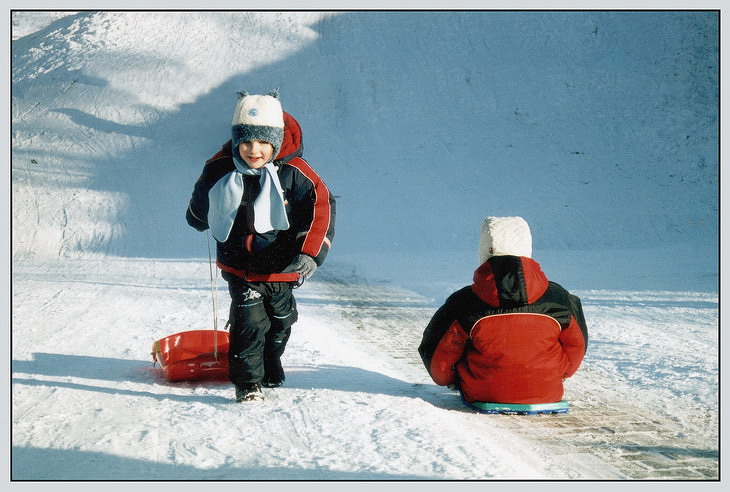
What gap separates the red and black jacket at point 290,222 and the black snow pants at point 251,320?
0.07 metres

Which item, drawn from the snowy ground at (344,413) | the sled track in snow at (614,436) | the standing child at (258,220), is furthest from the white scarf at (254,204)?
the sled track in snow at (614,436)

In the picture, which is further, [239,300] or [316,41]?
[316,41]

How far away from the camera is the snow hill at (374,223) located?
2863mm

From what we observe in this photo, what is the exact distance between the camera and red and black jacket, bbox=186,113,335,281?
338 centimetres

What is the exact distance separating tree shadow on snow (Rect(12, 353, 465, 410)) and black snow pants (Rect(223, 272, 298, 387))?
22 centimetres

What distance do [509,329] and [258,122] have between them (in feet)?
5.16

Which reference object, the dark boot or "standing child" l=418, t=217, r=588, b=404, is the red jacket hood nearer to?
"standing child" l=418, t=217, r=588, b=404

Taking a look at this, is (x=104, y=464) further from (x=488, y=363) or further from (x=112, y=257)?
(x=112, y=257)

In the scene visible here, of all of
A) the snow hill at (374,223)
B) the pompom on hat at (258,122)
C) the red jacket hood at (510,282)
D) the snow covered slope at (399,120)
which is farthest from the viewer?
the snow covered slope at (399,120)

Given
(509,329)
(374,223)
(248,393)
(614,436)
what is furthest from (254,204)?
(374,223)

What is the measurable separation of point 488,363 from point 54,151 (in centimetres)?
1409

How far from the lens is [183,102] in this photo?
56.4 ft

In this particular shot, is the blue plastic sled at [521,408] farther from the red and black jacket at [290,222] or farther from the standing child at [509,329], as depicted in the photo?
the red and black jacket at [290,222]

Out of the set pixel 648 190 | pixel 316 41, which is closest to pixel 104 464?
pixel 648 190
